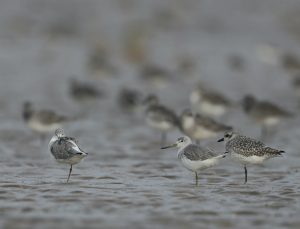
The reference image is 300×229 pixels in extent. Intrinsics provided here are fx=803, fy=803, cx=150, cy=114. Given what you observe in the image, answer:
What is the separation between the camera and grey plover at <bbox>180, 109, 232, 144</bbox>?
17312 millimetres

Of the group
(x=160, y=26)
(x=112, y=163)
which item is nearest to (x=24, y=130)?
(x=112, y=163)

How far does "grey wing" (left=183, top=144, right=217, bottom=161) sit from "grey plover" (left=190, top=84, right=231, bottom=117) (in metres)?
A: 7.47

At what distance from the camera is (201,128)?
17391mm

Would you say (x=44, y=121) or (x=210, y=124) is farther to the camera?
(x=44, y=121)

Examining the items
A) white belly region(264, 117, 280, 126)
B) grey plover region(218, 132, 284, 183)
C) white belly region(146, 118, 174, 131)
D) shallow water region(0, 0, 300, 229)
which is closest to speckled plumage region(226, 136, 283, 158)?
grey plover region(218, 132, 284, 183)

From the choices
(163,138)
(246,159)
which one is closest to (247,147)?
(246,159)

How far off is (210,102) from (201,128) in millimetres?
3691

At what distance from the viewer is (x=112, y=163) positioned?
1518cm

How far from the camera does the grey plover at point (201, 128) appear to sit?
17312mm

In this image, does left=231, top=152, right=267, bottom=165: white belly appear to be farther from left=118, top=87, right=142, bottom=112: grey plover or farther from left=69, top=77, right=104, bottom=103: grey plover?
left=69, top=77, right=104, bottom=103: grey plover

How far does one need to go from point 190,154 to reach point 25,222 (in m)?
3.80

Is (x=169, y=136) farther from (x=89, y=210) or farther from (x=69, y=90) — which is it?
(x=89, y=210)

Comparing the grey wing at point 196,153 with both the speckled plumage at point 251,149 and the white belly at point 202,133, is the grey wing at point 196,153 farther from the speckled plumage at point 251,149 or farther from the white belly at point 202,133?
the white belly at point 202,133

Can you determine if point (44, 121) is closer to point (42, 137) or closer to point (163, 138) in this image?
point (42, 137)
